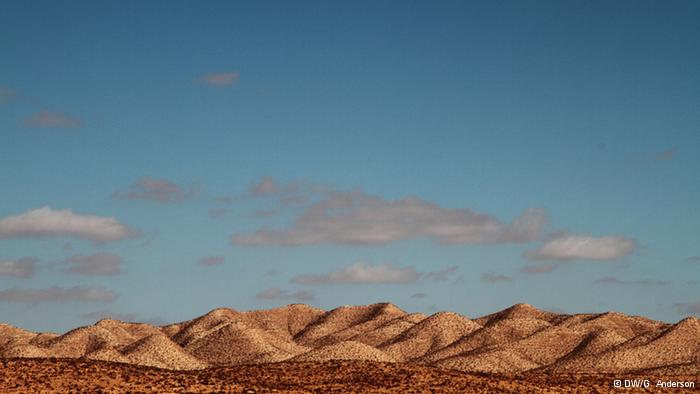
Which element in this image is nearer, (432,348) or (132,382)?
(132,382)

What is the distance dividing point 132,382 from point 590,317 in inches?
3410

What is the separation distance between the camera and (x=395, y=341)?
11300cm

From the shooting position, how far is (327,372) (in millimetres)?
54938

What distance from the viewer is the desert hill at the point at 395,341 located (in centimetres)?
9256

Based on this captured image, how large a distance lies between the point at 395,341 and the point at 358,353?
2400 cm

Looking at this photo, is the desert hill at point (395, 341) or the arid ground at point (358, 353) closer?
the arid ground at point (358, 353)

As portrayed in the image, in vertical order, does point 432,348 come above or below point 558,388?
above

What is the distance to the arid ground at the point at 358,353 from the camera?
164ft

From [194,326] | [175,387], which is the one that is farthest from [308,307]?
[175,387]

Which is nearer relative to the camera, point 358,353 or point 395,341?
point 358,353

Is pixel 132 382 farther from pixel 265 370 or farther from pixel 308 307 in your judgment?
pixel 308 307

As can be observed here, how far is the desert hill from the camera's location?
9256 centimetres

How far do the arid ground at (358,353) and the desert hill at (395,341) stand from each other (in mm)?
199

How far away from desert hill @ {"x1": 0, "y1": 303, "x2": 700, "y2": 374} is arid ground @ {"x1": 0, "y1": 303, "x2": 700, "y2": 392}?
20 cm
